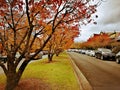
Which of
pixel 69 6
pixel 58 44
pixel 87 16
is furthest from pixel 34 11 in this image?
pixel 58 44

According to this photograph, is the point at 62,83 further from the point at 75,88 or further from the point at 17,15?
the point at 17,15

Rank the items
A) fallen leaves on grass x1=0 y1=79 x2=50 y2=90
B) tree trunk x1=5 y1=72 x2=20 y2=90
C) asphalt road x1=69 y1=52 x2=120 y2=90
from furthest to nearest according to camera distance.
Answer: asphalt road x1=69 y1=52 x2=120 y2=90, fallen leaves on grass x1=0 y1=79 x2=50 y2=90, tree trunk x1=5 y1=72 x2=20 y2=90

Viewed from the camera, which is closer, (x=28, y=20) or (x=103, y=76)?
(x=28, y=20)

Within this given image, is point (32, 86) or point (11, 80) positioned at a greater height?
point (11, 80)

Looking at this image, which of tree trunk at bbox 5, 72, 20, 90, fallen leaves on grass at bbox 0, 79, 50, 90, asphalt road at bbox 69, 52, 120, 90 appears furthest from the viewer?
asphalt road at bbox 69, 52, 120, 90

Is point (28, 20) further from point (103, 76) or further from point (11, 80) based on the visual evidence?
point (103, 76)

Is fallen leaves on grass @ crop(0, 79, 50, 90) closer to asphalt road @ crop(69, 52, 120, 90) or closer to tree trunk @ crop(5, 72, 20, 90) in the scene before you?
tree trunk @ crop(5, 72, 20, 90)

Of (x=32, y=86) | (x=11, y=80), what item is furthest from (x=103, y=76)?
(x=11, y=80)

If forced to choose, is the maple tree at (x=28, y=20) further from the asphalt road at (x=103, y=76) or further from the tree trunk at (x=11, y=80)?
the asphalt road at (x=103, y=76)

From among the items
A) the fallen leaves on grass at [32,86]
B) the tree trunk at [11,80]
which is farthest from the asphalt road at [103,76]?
the tree trunk at [11,80]

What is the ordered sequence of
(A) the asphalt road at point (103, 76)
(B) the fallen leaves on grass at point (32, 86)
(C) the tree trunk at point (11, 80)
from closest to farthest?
(C) the tree trunk at point (11, 80) → (B) the fallen leaves on grass at point (32, 86) → (A) the asphalt road at point (103, 76)

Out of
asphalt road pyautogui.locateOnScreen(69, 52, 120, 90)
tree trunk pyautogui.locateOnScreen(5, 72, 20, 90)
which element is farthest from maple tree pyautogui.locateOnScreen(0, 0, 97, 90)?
asphalt road pyautogui.locateOnScreen(69, 52, 120, 90)

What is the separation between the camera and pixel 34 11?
10109 mm

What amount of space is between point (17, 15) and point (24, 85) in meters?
3.44
